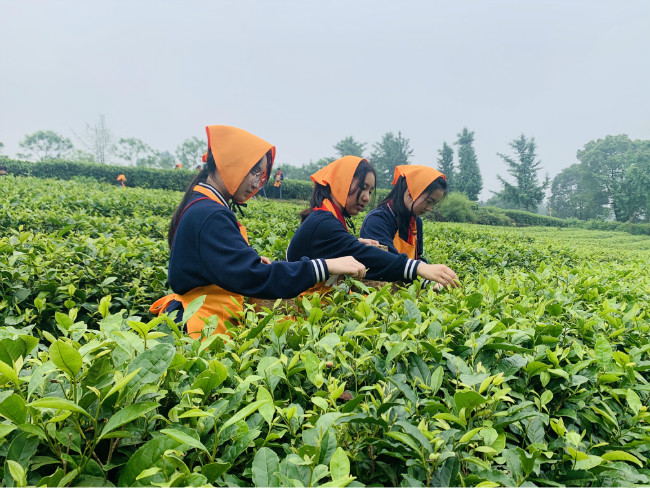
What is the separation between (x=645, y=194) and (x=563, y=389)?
44952 mm

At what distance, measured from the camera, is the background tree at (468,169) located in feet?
141

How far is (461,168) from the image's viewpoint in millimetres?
44531

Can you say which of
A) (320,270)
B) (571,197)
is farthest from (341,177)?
(571,197)

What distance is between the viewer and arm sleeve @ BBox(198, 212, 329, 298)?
162 cm

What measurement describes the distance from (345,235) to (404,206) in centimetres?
102

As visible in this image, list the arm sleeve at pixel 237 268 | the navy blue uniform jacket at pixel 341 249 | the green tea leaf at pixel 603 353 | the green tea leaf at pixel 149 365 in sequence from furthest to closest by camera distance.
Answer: the navy blue uniform jacket at pixel 341 249 < the arm sleeve at pixel 237 268 < the green tea leaf at pixel 603 353 < the green tea leaf at pixel 149 365

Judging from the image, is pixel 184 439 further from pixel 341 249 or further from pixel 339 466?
pixel 341 249

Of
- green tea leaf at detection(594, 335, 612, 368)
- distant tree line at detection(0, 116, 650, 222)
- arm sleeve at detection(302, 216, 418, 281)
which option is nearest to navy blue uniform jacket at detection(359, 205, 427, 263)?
arm sleeve at detection(302, 216, 418, 281)

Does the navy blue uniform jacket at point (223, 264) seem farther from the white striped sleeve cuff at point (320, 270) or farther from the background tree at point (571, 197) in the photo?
the background tree at point (571, 197)

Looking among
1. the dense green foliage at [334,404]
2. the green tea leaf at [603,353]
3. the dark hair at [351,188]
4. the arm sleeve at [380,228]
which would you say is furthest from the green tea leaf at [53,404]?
the arm sleeve at [380,228]

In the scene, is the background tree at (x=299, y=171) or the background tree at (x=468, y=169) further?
the background tree at (x=299, y=171)

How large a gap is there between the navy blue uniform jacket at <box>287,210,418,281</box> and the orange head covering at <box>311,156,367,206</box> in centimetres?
25

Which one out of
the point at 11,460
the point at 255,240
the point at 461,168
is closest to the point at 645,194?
the point at 461,168

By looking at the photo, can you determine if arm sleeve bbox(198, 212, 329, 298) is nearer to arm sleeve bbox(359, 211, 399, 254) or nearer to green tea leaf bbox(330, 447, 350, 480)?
green tea leaf bbox(330, 447, 350, 480)
